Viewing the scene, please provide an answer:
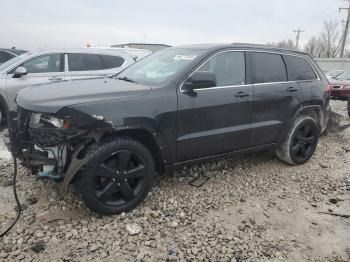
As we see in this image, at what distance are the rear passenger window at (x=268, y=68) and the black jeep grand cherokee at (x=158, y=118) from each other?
1cm

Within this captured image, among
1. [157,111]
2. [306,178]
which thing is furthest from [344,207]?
[157,111]

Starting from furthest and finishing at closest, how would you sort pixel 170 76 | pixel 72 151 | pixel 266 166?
pixel 266 166
pixel 170 76
pixel 72 151

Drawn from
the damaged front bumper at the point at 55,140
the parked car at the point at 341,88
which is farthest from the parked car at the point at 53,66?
the parked car at the point at 341,88

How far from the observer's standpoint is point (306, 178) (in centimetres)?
482

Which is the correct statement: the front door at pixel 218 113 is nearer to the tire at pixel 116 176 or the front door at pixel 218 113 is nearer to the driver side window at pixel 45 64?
the tire at pixel 116 176

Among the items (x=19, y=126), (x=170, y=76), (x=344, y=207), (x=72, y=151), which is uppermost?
(x=170, y=76)

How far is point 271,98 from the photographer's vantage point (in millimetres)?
4535

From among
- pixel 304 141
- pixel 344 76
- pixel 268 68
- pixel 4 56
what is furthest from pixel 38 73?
pixel 344 76

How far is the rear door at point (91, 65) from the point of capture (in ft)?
24.4

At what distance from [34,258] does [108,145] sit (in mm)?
1142

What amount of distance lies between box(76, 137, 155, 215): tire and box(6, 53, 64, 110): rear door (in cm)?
425

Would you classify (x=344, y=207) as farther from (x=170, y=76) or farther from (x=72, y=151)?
(x=72, y=151)

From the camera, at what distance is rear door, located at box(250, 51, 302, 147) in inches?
175

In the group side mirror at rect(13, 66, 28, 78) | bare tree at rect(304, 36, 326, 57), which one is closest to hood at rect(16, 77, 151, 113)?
side mirror at rect(13, 66, 28, 78)
